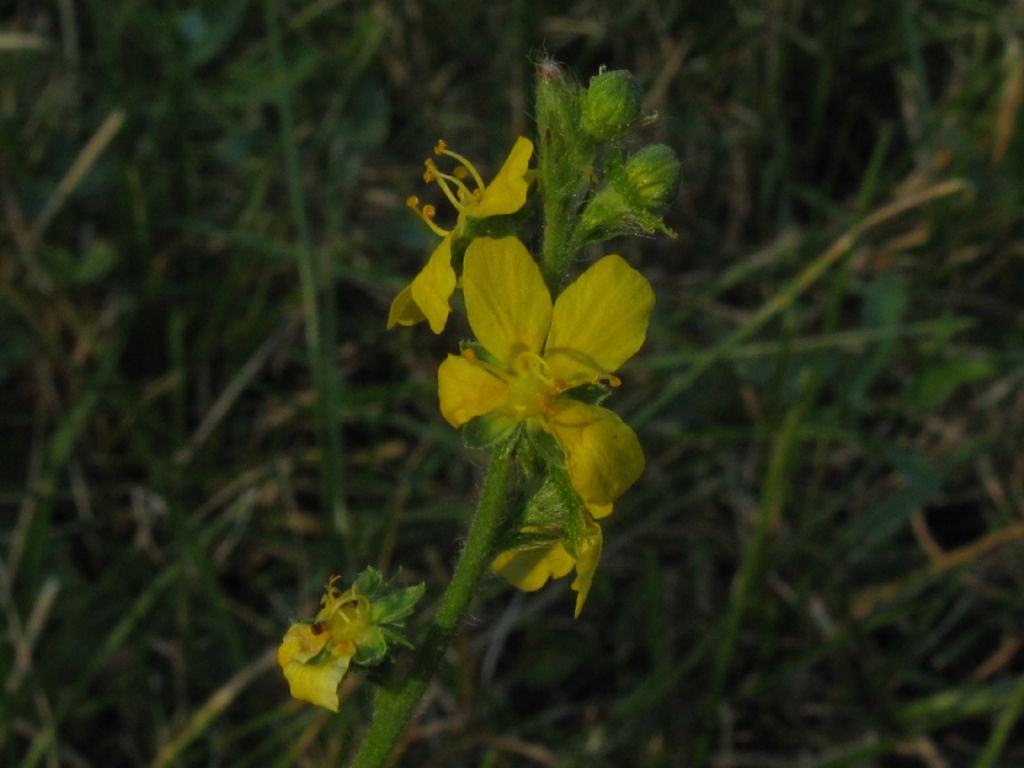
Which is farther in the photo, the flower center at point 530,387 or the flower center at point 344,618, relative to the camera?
the flower center at point 344,618

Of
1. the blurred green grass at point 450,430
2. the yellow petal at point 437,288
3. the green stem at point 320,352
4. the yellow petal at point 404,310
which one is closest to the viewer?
the yellow petal at point 437,288

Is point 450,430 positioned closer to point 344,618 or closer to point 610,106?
point 344,618

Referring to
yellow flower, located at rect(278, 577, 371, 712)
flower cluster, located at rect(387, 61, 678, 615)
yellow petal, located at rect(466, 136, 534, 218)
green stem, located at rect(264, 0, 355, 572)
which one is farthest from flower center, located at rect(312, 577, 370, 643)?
green stem, located at rect(264, 0, 355, 572)

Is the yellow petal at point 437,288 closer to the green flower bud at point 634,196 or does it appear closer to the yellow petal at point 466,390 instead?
the yellow petal at point 466,390

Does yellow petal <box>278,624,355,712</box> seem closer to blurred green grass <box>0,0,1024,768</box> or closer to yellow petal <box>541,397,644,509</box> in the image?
yellow petal <box>541,397,644,509</box>

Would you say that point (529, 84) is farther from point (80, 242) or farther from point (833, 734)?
point (833, 734)

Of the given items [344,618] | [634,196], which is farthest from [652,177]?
[344,618]

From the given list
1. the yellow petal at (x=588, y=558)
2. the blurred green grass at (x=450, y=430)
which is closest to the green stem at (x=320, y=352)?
the blurred green grass at (x=450, y=430)

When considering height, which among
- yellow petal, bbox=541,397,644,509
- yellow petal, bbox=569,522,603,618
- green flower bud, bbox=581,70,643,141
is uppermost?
green flower bud, bbox=581,70,643,141
